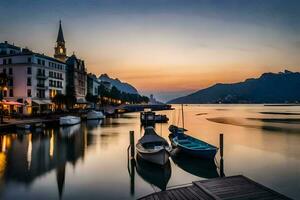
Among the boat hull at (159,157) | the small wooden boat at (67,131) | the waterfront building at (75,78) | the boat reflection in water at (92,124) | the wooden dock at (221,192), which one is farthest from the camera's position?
the waterfront building at (75,78)

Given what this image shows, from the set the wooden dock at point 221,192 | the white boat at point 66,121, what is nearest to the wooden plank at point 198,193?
the wooden dock at point 221,192

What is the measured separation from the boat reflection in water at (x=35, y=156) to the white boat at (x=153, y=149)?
9.03 m

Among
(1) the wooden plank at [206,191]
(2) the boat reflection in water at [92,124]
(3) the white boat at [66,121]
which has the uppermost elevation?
(3) the white boat at [66,121]

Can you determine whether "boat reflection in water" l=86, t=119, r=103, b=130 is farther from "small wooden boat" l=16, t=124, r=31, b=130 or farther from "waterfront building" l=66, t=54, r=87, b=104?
"waterfront building" l=66, t=54, r=87, b=104

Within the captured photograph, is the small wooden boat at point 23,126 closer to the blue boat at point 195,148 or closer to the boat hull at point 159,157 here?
the blue boat at point 195,148

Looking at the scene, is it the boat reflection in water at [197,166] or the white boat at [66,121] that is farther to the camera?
the white boat at [66,121]

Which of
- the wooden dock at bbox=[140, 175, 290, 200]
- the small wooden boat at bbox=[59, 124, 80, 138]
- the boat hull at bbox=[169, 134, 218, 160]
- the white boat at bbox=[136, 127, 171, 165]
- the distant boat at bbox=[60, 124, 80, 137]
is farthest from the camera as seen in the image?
the distant boat at bbox=[60, 124, 80, 137]

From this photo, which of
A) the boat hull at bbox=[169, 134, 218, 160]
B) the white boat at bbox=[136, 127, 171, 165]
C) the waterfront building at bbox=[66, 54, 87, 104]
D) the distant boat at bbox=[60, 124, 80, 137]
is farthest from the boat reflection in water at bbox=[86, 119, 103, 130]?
the boat hull at bbox=[169, 134, 218, 160]

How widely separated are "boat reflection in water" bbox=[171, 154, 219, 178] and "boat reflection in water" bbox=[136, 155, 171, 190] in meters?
2.42

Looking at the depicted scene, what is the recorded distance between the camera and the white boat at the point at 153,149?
27.5 metres

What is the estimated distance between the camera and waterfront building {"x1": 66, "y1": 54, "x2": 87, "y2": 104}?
112m

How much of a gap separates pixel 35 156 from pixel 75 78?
83.1m

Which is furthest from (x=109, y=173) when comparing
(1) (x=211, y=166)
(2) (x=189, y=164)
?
(1) (x=211, y=166)

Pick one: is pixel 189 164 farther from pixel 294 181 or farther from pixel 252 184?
pixel 252 184
